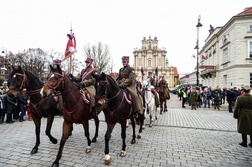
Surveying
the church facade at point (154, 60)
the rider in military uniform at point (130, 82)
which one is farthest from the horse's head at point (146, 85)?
the church facade at point (154, 60)

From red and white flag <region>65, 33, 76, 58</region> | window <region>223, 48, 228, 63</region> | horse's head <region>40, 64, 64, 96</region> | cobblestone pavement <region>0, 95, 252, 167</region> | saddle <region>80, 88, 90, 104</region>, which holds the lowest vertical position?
cobblestone pavement <region>0, 95, 252, 167</region>

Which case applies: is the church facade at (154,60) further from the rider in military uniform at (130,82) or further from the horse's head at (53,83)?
the horse's head at (53,83)

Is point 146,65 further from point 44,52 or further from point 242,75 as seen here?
point 242,75

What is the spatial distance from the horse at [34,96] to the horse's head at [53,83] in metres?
1.50

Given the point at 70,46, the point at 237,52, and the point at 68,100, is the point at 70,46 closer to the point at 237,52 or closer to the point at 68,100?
the point at 68,100

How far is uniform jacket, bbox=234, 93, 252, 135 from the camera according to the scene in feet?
18.7

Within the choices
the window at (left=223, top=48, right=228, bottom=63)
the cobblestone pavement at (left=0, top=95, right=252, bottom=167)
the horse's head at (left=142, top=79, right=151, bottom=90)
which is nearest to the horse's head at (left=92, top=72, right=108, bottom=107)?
the cobblestone pavement at (left=0, top=95, right=252, bottom=167)

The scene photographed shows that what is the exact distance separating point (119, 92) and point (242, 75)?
27129 mm

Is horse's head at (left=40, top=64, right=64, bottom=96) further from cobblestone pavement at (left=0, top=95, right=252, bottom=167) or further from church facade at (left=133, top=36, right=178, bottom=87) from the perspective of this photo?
church facade at (left=133, top=36, right=178, bottom=87)

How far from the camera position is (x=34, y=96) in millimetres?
5340

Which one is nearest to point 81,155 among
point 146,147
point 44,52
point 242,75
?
point 146,147

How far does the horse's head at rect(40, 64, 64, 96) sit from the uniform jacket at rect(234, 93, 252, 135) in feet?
19.9

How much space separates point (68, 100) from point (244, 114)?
5918 millimetres

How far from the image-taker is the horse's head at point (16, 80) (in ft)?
16.1
